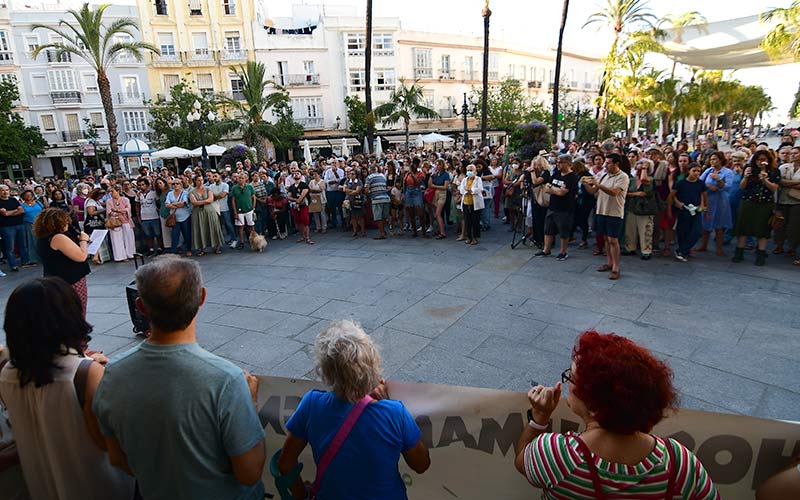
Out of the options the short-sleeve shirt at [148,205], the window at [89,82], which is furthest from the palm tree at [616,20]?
the window at [89,82]

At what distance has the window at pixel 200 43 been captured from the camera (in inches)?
1543

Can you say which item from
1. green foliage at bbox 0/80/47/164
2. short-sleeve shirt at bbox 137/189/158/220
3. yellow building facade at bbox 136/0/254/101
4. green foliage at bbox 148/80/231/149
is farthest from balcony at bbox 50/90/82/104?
short-sleeve shirt at bbox 137/189/158/220

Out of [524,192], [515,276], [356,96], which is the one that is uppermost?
[356,96]

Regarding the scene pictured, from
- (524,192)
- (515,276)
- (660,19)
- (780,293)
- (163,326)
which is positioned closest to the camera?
(163,326)

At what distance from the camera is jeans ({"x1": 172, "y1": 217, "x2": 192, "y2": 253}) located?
10031 millimetres

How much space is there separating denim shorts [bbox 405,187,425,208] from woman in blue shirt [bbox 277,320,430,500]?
27.7 feet

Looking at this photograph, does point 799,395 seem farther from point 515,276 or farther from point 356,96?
point 356,96

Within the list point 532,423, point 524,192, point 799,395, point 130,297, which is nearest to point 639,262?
point 524,192

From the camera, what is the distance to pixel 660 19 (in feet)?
85.0

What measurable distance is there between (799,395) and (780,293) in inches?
109

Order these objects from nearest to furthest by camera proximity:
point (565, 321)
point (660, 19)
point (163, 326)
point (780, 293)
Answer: point (163, 326) → point (565, 321) → point (780, 293) → point (660, 19)

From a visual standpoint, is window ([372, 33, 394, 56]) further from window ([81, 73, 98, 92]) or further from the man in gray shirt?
the man in gray shirt

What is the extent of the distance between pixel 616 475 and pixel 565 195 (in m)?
6.60

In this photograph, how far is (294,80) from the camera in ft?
133
